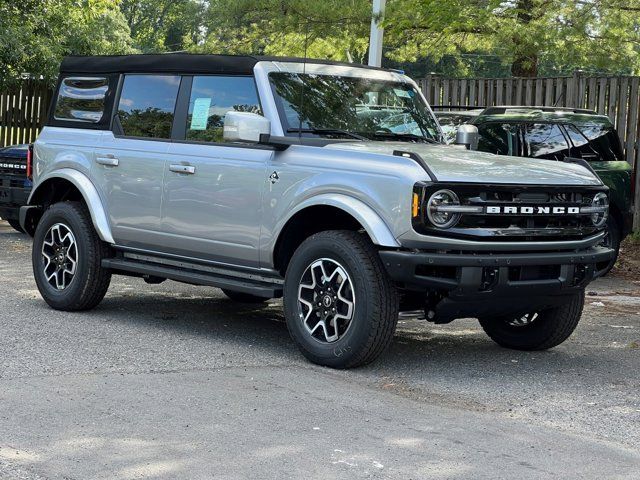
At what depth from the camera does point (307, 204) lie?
24.9ft

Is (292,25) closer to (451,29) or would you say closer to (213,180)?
(451,29)

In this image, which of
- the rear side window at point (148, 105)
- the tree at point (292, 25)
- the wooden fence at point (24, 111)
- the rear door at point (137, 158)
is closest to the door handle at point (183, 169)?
the rear door at point (137, 158)

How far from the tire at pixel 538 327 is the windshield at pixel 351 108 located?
1.47m

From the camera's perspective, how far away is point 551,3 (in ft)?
60.5

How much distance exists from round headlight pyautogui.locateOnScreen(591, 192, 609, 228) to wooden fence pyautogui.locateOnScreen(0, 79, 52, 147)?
16780 millimetres

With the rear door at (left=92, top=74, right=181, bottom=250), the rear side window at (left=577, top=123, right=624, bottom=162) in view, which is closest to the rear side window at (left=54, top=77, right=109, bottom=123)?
the rear door at (left=92, top=74, right=181, bottom=250)

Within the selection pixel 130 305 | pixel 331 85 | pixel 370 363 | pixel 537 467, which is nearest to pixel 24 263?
pixel 130 305

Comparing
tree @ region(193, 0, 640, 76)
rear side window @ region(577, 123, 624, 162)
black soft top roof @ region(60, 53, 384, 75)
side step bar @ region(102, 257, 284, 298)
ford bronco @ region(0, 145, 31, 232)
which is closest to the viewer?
side step bar @ region(102, 257, 284, 298)

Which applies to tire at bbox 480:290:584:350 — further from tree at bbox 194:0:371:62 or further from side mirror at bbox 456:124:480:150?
tree at bbox 194:0:371:62

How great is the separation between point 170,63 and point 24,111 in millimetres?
14851

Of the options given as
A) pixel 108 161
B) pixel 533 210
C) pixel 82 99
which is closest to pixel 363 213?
pixel 533 210

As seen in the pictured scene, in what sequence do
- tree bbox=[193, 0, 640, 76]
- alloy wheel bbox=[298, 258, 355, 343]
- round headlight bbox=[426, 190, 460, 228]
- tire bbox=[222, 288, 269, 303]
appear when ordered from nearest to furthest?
round headlight bbox=[426, 190, 460, 228] → alloy wheel bbox=[298, 258, 355, 343] → tire bbox=[222, 288, 269, 303] → tree bbox=[193, 0, 640, 76]

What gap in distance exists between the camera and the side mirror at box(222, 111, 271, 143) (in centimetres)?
771

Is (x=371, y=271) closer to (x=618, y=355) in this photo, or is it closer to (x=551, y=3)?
(x=618, y=355)
